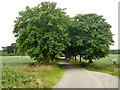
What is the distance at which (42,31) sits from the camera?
21172 millimetres

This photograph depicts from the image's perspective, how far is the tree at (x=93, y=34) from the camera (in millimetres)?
23361

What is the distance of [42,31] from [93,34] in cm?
979

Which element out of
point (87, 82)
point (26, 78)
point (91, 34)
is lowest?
point (87, 82)

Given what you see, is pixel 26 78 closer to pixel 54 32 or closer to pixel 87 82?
pixel 87 82

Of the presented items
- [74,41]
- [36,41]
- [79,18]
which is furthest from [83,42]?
[36,41]

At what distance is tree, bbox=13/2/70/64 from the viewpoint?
20656 mm

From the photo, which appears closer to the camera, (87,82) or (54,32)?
(87,82)

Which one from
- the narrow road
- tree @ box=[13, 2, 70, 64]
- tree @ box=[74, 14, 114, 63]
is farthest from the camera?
tree @ box=[74, 14, 114, 63]

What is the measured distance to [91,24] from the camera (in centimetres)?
2494

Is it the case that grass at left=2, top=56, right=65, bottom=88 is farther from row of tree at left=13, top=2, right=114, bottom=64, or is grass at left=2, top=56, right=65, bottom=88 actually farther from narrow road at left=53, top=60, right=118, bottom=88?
row of tree at left=13, top=2, right=114, bottom=64

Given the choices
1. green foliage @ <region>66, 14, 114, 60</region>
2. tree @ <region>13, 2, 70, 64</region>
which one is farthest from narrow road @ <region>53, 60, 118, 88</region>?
green foliage @ <region>66, 14, 114, 60</region>

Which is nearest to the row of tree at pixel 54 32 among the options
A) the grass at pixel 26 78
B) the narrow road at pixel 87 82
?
the grass at pixel 26 78

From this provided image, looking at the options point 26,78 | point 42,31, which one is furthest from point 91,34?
point 26,78

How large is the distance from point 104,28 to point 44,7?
40.7ft
